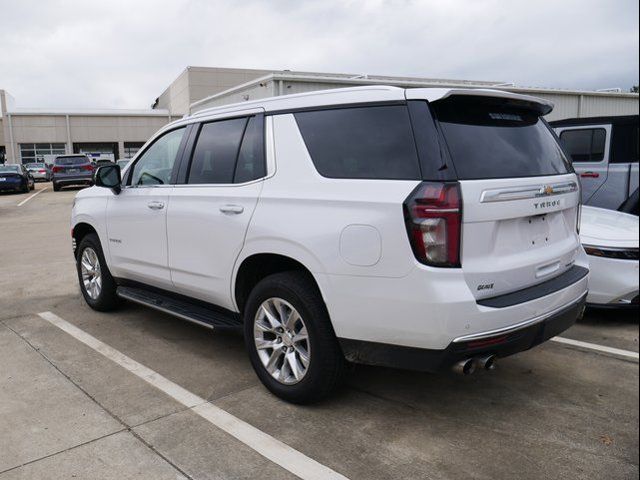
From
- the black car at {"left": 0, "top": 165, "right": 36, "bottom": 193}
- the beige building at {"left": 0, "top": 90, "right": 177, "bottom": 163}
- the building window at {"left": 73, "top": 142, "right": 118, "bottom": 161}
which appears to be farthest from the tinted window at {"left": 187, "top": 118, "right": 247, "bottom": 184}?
the building window at {"left": 73, "top": 142, "right": 118, "bottom": 161}

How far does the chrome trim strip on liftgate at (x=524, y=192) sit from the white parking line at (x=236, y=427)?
1.62m

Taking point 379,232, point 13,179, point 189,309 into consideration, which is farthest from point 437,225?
point 13,179

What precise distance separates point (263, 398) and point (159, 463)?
0.91 metres

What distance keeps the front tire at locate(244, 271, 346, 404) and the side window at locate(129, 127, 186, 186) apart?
156 centimetres

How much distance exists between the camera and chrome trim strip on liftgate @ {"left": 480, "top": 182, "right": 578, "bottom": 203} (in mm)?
2875

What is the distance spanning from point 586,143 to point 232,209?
714 cm

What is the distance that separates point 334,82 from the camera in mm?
14398

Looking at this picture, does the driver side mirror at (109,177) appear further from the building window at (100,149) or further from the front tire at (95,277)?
the building window at (100,149)

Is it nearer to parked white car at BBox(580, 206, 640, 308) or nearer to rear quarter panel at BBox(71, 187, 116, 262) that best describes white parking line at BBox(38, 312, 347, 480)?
rear quarter panel at BBox(71, 187, 116, 262)

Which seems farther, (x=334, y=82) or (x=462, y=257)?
(x=334, y=82)

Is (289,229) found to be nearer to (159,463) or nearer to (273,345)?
(273,345)

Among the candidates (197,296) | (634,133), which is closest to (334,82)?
(634,133)

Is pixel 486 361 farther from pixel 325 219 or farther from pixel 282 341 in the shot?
pixel 282 341

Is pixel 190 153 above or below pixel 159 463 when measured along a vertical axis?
above
